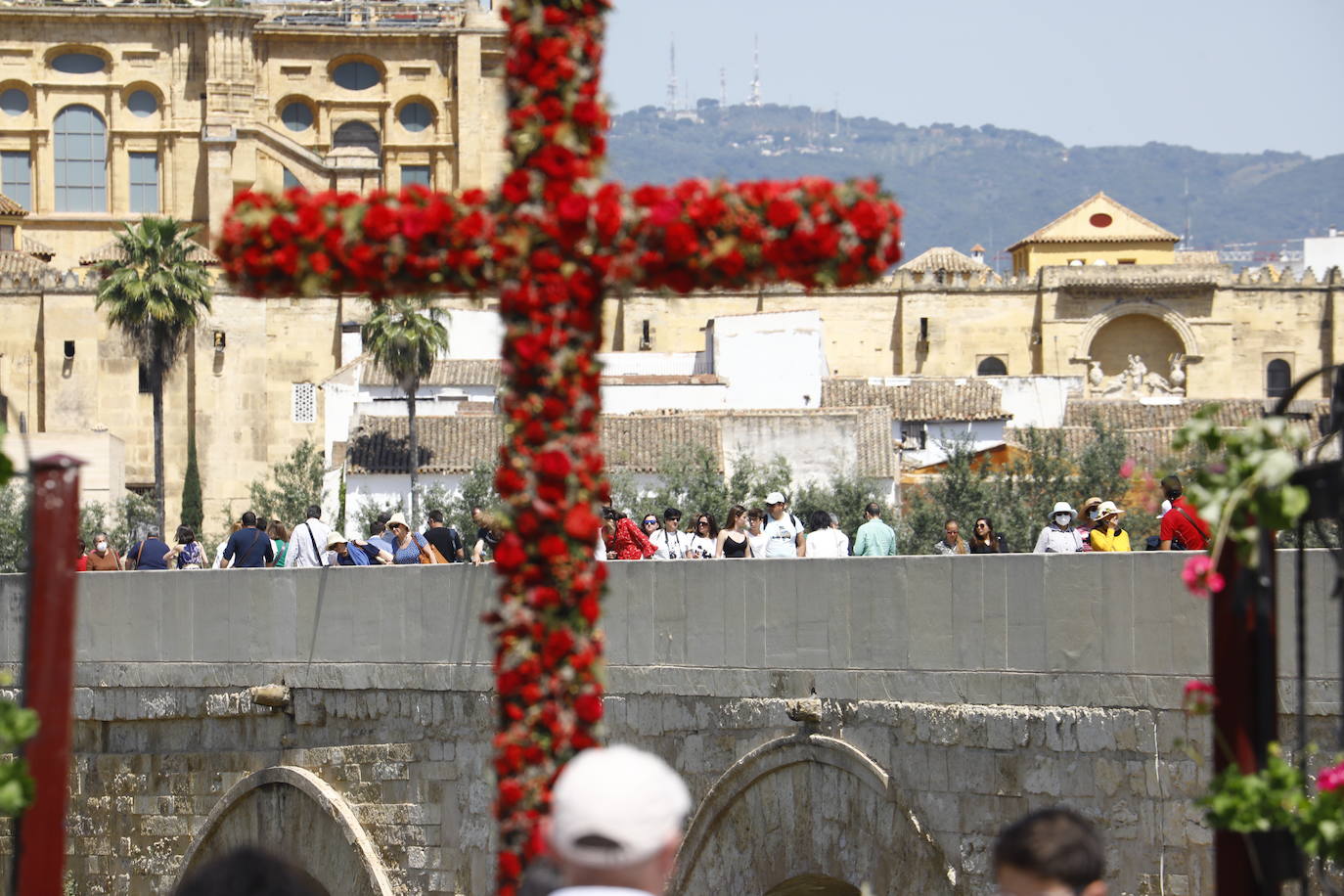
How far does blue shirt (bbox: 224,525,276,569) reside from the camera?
665 inches

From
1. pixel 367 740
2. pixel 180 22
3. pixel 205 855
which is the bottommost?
pixel 205 855

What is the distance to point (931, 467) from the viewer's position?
149 ft

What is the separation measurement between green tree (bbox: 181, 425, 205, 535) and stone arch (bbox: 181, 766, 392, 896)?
40890 millimetres

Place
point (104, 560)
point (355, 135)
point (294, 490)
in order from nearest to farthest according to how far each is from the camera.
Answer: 1. point (104, 560)
2. point (294, 490)
3. point (355, 135)

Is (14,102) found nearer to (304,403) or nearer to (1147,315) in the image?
(304,403)

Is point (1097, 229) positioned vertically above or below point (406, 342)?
above

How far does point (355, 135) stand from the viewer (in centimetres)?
6862

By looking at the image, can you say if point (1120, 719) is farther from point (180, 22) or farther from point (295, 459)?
point (180, 22)

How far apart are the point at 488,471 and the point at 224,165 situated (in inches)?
1000

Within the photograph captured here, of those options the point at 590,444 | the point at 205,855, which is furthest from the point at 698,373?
the point at 590,444

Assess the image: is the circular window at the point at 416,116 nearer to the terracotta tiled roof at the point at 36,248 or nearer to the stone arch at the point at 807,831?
the terracotta tiled roof at the point at 36,248

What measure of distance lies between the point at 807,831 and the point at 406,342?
36.3 m

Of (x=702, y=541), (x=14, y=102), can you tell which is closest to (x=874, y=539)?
(x=702, y=541)

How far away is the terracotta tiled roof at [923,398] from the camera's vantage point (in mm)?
48844
